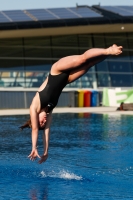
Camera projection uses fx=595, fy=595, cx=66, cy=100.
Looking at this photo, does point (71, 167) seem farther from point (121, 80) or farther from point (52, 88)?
point (121, 80)

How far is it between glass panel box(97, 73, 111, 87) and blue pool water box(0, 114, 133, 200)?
67.4ft

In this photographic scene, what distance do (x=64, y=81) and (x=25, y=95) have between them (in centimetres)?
2645

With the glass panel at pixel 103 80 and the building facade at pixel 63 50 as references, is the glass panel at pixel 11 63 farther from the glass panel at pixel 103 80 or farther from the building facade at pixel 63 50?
the glass panel at pixel 103 80

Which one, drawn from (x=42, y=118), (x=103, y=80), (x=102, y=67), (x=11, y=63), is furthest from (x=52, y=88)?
(x=102, y=67)

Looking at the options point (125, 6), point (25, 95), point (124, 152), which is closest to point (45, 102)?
point (124, 152)

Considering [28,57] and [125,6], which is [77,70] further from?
[125,6]

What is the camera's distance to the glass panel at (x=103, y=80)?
38156mm

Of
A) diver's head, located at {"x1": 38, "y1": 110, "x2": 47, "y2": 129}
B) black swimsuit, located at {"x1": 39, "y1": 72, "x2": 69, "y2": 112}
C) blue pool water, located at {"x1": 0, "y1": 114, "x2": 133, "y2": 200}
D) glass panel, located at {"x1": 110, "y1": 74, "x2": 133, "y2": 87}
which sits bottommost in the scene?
glass panel, located at {"x1": 110, "y1": 74, "x2": 133, "y2": 87}

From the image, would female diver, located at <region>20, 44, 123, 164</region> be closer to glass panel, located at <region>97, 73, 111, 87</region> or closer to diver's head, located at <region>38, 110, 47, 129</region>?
diver's head, located at <region>38, 110, 47, 129</region>

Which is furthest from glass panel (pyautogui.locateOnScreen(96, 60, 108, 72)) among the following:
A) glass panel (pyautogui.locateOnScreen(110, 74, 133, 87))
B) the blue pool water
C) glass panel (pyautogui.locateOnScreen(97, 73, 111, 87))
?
the blue pool water

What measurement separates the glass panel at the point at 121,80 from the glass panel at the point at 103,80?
0.28 metres

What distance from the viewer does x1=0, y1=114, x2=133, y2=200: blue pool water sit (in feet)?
25.6

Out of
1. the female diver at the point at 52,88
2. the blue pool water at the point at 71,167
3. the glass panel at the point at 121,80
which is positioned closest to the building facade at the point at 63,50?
the glass panel at the point at 121,80

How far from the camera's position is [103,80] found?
38281 millimetres
